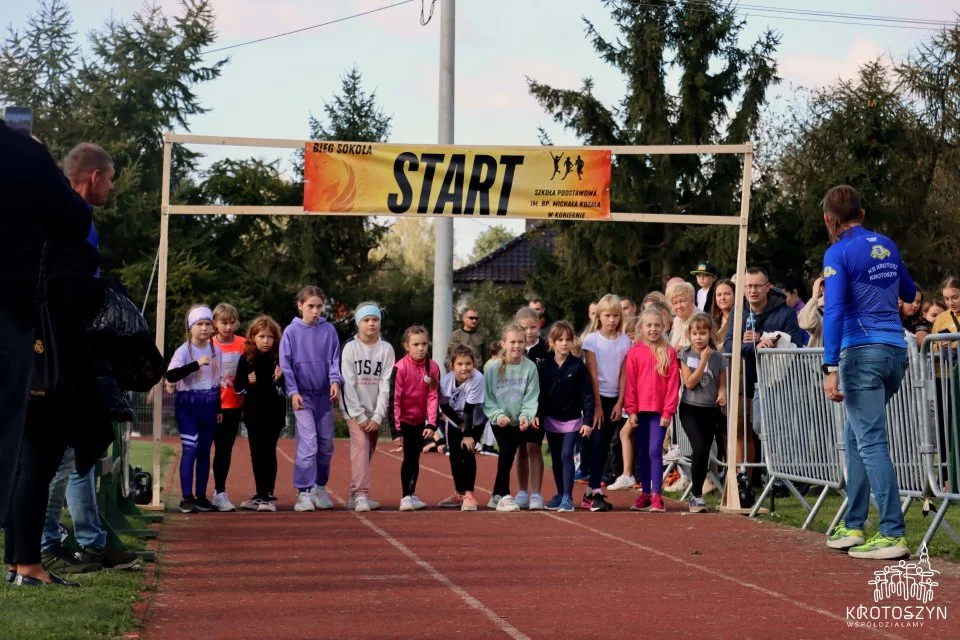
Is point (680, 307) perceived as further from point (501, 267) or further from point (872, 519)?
point (501, 267)

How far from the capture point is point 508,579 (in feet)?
26.2

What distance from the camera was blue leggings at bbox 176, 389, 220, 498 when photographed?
12461 mm

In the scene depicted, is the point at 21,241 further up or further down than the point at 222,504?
further up

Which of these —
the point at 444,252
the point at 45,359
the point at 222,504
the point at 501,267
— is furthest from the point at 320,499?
the point at 501,267

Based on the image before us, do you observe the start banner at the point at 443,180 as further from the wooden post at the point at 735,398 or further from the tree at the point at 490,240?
the tree at the point at 490,240

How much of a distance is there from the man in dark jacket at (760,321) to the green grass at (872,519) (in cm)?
117

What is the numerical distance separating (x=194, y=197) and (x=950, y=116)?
23.9 m

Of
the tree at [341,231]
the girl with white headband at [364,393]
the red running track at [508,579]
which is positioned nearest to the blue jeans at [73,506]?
the red running track at [508,579]

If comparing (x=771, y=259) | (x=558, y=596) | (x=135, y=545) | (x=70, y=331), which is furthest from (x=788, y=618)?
(x=771, y=259)

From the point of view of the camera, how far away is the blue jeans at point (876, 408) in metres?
8.52

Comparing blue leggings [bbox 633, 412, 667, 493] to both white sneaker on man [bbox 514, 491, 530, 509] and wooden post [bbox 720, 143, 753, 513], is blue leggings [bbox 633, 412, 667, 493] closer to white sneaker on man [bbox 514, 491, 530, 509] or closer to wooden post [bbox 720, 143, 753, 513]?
wooden post [bbox 720, 143, 753, 513]

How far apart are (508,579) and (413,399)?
5.03 meters

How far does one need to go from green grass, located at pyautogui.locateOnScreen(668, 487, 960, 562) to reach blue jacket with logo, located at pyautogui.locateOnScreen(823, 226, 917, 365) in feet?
4.92

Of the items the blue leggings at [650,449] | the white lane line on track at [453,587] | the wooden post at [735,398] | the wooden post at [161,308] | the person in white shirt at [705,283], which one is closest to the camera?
the white lane line on track at [453,587]
